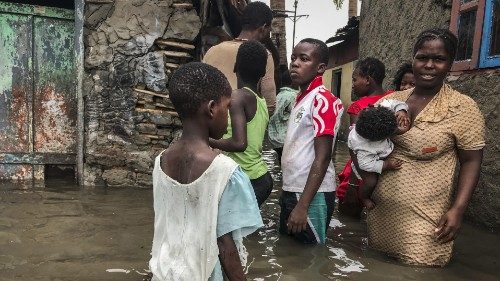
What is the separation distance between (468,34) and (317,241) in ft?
7.92

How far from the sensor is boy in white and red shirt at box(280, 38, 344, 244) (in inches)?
111

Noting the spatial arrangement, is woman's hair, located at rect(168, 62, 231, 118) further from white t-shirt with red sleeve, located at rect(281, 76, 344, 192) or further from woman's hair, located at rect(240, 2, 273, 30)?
woman's hair, located at rect(240, 2, 273, 30)

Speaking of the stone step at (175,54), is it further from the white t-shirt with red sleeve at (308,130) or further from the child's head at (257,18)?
the white t-shirt with red sleeve at (308,130)

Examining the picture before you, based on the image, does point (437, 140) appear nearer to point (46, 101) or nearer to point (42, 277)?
point (42, 277)

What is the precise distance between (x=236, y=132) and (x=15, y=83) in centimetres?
335

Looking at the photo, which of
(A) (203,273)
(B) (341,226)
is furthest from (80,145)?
(A) (203,273)

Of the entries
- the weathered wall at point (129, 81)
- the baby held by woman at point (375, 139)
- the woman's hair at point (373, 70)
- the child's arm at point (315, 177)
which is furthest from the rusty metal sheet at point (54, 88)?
the baby held by woman at point (375, 139)

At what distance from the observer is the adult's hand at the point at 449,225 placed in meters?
2.67

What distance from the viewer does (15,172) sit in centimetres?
495

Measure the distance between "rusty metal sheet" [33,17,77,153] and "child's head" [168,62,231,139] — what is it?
3782 mm

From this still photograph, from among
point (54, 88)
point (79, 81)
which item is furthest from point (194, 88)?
point (54, 88)

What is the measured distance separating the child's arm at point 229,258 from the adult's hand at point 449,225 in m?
1.55

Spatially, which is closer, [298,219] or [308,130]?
[298,219]

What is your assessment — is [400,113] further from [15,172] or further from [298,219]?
[15,172]
